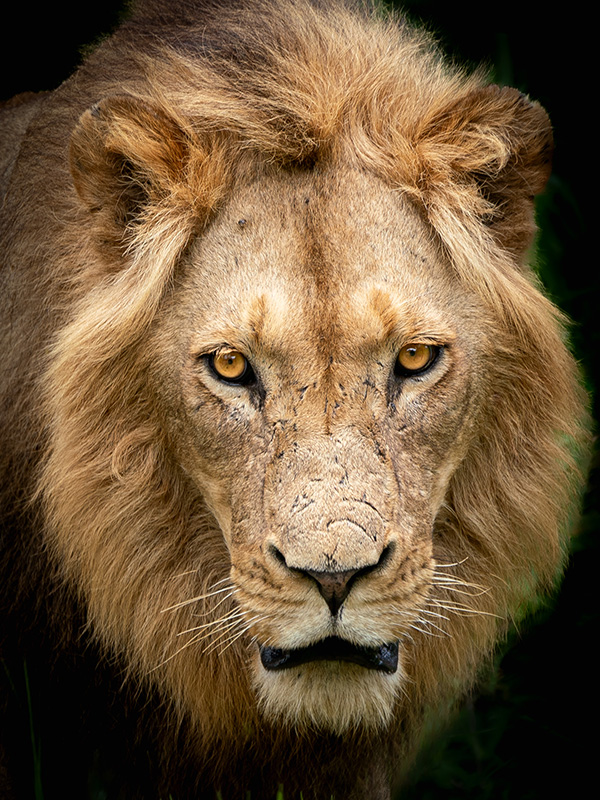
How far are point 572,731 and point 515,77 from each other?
305 cm

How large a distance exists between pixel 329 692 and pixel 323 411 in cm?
67

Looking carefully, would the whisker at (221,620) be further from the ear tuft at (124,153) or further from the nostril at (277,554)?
the ear tuft at (124,153)

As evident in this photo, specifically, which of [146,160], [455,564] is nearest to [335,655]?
[455,564]

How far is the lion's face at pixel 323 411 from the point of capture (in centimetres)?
222

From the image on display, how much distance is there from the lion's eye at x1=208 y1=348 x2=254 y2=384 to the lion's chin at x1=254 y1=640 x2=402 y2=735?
2.09ft

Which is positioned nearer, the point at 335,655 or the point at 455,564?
the point at 335,655

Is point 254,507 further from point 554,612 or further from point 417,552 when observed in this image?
point 554,612

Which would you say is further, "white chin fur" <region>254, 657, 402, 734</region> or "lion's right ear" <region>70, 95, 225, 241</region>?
"lion's right ear" <region>70, 95, 225, 241</region>

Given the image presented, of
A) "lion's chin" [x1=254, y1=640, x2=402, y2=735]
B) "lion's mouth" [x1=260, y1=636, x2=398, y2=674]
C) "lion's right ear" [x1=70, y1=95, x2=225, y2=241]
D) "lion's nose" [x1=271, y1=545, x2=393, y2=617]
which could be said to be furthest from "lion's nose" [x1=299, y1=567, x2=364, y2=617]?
"lion's right ear" [x1=70, y1=95, x2=225, y2=241]

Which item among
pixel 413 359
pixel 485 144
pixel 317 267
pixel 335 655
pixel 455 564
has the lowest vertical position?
pixel 335 655

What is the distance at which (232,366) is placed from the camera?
242 cm

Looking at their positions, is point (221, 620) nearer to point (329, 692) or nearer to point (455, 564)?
point (329, 692)

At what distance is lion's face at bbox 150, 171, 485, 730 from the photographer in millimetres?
2221

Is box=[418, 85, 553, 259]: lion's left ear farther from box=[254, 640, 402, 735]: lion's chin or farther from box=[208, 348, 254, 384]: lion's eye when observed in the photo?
box=[254, 640, 402, 735]: lion's chin
